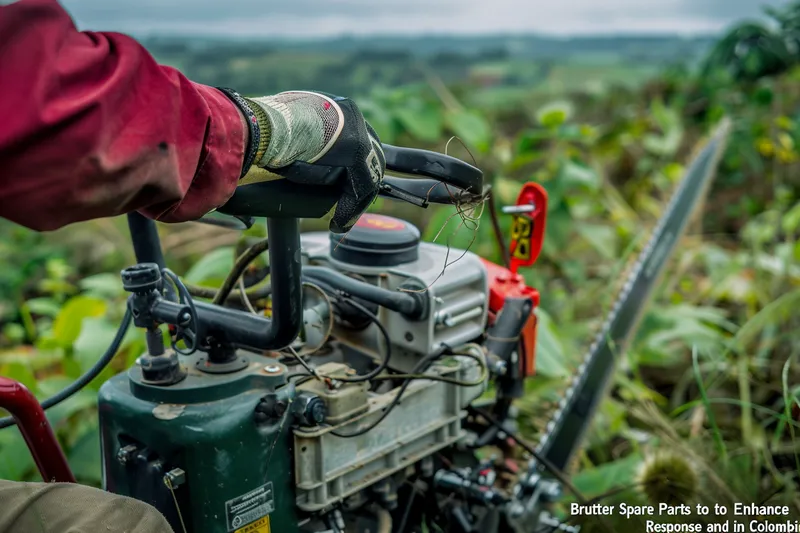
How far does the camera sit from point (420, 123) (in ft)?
13.8

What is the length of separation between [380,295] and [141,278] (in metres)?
0.54

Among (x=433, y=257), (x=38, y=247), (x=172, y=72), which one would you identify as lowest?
(x=38, y=247)

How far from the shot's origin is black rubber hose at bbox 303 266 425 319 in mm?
1736

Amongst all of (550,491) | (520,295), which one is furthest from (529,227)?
(550,491)

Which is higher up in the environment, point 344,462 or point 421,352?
point 421,352

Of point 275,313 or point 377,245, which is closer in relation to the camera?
point 275,313

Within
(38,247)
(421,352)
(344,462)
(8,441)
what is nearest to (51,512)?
(344,462)

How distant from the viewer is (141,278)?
1.44 metres

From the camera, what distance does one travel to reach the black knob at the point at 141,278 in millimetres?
1429

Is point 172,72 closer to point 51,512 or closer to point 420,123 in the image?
point 51,512

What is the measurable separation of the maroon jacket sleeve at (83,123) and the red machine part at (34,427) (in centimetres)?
66

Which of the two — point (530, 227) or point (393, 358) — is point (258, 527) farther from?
point (530, 227)

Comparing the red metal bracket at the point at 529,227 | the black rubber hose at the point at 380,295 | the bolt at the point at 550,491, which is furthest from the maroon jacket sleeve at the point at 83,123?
the bolt at the point at 550,491

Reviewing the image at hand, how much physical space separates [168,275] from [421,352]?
1.98ft
